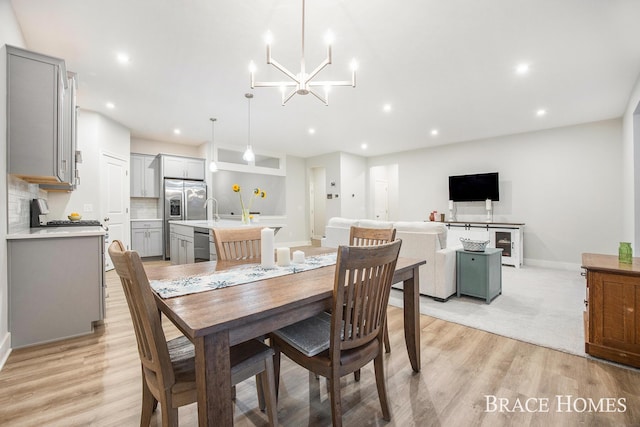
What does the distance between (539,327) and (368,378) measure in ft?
6.23

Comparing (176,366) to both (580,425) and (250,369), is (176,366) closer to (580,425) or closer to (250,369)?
(250,369)

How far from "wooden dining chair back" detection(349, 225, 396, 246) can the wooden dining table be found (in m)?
0.78

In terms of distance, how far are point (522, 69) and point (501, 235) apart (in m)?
3.41

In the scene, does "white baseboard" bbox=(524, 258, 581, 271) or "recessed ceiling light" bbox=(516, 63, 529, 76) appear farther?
"white baseboard" bbox=(524, 258, 581, 271)

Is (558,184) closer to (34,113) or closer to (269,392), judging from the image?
(269,392)

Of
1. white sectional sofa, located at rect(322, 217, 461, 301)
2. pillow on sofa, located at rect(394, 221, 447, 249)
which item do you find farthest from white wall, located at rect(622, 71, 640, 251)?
pillow on sofa, located at rect(394, 221, 447, 249)

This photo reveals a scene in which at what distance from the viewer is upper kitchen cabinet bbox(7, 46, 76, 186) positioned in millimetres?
2201

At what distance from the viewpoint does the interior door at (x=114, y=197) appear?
487 centimetres

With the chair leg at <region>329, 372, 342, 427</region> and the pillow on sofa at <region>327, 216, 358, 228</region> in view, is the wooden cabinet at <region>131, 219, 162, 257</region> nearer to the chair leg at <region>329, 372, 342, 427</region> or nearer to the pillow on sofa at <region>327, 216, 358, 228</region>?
the pillow on sofa at <region>327, 216, 358, 228</region>

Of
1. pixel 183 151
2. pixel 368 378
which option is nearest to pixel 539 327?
pixel 368 378

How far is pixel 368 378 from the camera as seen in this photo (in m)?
1.86

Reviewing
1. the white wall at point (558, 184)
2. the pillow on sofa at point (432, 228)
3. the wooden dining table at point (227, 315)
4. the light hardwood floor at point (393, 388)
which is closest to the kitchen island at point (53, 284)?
the light hardwood floor at point (393, 388)

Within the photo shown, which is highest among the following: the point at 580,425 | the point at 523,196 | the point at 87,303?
the point at 523,196

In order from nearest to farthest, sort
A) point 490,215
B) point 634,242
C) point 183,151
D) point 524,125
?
point 634,242 < point 524,125 < point 490,215 < point 183,151
